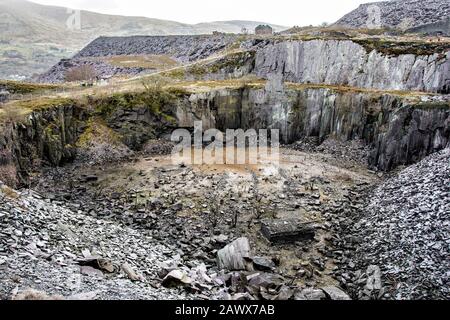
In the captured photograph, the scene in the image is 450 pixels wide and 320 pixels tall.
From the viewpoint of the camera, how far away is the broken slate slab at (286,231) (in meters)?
24.3

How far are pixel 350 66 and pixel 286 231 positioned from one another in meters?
31.4

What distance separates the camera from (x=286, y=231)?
2447 cm

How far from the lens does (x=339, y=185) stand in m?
32.5

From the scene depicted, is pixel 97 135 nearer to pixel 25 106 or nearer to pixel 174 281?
pixel 25 106

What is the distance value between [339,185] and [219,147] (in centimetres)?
1369

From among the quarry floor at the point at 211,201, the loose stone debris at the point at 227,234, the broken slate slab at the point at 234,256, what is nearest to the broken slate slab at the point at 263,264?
the loose stone debris at the point at 227,234

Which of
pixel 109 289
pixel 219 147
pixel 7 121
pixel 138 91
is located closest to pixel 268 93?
pixel 219 147

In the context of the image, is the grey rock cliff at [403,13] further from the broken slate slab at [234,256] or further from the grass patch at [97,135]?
the broken slate slab at [234,256]

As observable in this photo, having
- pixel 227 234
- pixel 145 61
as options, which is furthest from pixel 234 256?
pixel 145 61

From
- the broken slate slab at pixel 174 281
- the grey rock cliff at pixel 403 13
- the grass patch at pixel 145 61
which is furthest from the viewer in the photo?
the grass patch at pixel 145 61

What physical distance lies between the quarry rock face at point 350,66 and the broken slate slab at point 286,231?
82.1ft

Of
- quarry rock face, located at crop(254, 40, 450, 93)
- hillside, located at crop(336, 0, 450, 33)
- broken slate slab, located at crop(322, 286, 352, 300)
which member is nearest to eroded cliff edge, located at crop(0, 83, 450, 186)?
quarry rock face, located at crop(254, 40, 450, 93)

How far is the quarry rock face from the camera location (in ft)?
138

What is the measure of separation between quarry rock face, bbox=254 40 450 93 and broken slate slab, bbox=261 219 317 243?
985 inches
